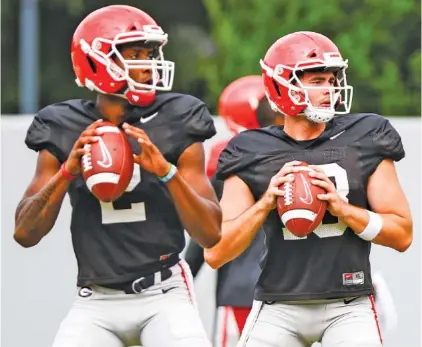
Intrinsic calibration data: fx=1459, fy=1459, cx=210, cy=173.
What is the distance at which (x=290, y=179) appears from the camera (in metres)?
5.28

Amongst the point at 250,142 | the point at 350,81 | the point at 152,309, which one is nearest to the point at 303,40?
the point at 250,142

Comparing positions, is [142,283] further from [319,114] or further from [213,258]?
[319,114]

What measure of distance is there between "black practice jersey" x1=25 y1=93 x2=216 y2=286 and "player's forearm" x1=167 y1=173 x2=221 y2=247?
0.59 feet

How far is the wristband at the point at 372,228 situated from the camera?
5.28m

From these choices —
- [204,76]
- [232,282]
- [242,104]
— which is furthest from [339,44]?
[232,282]

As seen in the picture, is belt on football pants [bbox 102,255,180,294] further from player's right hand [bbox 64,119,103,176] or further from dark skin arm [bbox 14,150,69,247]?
player's right hand [bbox 64,119,103,176]

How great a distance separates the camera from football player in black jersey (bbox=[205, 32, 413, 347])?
5.32 metres

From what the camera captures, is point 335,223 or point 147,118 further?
point 147,118

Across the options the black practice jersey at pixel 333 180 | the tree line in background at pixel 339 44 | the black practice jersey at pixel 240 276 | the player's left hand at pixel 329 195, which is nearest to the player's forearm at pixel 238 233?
the black practice jersey at pixel 333 180

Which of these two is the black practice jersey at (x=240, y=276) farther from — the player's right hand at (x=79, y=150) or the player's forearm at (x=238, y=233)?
the player's right hand at (x=79, y=150)

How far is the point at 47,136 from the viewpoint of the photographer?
18.2ft

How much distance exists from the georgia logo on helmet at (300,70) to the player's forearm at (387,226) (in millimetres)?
403

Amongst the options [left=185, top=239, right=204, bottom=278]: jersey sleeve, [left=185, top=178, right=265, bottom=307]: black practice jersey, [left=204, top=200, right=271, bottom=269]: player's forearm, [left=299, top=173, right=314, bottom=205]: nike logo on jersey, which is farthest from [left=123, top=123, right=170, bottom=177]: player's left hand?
[left=185, top=239, right=204, bottom=278]: jersey sleeve

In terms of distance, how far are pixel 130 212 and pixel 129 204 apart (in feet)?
0.10
